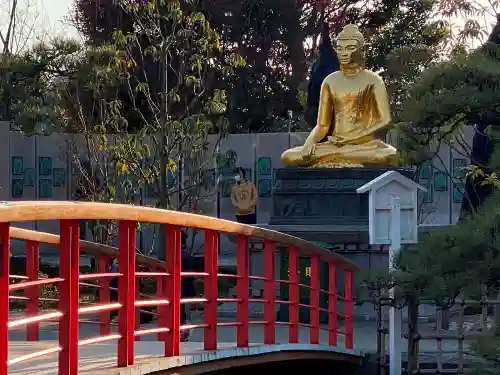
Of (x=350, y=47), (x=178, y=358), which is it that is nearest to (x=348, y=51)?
A: (x=350, y=47)

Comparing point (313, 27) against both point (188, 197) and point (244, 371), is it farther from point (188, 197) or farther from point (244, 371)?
point (244, 371)

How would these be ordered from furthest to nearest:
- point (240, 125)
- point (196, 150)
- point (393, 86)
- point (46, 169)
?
point (240, 125) < point (46, 169) < point (393, 86) < point (196, 150)

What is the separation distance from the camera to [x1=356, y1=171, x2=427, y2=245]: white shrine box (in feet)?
25.5

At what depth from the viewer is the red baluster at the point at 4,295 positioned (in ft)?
12.9

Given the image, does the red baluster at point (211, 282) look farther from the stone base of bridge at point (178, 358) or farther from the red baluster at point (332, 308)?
the red baluster at point (332, 308)

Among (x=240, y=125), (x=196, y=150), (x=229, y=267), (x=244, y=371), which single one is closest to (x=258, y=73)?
(x=240, y=125)

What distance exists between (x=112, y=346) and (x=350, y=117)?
6.81 metres

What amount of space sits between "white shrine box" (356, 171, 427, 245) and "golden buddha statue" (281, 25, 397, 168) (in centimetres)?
413

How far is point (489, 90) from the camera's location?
204 inches

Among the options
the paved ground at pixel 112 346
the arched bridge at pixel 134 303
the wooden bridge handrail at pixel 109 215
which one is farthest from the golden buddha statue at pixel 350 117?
the wooden bridge handrail at pixel 109 215

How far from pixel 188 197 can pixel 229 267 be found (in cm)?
215

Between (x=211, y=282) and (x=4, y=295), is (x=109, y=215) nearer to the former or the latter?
(x=4, y=295)

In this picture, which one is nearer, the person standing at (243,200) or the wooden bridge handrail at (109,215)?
the wooden bridge handrail at (109,215)

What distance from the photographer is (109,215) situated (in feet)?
15.5
